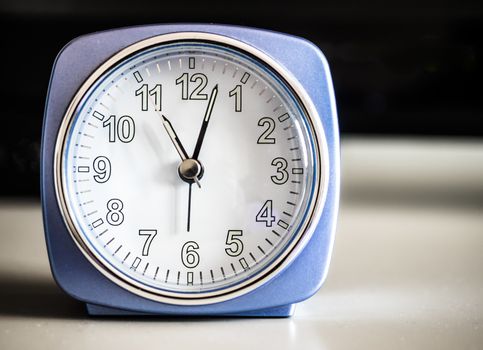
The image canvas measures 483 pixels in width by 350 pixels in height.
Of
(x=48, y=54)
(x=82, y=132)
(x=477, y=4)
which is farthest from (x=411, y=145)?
(x=82, y=132)

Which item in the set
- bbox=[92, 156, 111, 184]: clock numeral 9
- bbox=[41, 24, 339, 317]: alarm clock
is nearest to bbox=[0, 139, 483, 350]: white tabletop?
bbox=[41, 24, 339, 317]: alarm clock

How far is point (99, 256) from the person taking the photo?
84 cm

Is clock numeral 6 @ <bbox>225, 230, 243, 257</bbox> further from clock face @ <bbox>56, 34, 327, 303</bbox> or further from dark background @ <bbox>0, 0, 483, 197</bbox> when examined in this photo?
dark background @ <bbox>0, 0, 483, 197</bbox>

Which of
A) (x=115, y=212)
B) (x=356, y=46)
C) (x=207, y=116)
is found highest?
(x=356, y=46)

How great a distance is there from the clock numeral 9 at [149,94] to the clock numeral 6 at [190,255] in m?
0.15

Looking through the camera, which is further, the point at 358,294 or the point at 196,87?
the point at 358,294

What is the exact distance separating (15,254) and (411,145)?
1019 millimetres

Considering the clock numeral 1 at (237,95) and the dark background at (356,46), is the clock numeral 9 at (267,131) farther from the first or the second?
the dark background at (356,46)

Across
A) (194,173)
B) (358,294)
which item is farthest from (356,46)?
(194,173)

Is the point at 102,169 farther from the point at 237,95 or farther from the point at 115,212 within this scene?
the point at 237,95

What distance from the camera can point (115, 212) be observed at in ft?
2.81

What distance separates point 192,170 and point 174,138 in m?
0.04

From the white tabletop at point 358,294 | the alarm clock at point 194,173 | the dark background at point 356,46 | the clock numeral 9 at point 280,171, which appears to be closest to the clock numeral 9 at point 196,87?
the alarm clock at point 194,173

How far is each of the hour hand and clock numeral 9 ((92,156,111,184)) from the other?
0.07m
